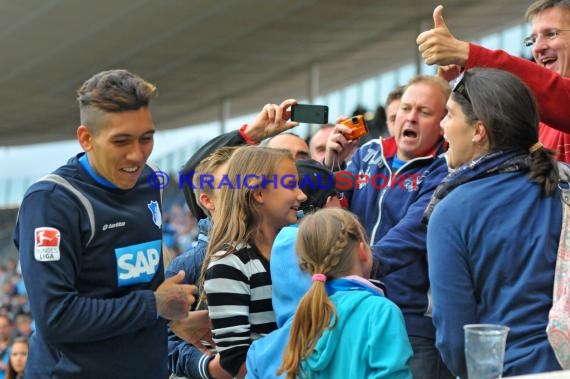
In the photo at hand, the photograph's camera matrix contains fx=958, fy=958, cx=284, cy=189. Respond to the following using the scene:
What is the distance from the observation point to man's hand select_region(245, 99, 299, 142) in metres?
4.34

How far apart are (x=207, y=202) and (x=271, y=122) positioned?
478 millimetres

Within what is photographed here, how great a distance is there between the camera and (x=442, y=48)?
342 cm

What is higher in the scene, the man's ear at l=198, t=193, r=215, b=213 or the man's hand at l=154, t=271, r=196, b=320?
the man's ear at l=198, t=193, r=215, b=213

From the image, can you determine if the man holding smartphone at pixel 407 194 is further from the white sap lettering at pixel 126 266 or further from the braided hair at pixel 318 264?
the white sap lettering at pixel 126 266

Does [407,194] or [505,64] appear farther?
[407,194]

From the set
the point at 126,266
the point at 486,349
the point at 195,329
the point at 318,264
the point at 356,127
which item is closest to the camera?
the point at 486,349

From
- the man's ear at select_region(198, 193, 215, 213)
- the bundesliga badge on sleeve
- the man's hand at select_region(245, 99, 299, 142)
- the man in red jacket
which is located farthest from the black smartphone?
the bundesliga badge on sleeve

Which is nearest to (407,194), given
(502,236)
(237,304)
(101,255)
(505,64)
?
(505,64)

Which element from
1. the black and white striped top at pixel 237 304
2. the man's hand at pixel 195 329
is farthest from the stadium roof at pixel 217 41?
the black and white striped top at pixel 237 304

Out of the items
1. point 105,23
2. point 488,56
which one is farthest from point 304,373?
point 105,23

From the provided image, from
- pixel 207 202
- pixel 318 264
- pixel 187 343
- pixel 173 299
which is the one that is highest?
pixel 207 202

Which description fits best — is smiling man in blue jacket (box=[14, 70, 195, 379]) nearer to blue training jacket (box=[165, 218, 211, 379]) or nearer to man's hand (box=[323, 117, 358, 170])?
blue training jacket (box=[165, 218, 211, 379])

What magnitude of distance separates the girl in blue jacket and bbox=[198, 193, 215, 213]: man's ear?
105cm

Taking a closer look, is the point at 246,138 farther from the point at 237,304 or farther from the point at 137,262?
the point at 137,262
